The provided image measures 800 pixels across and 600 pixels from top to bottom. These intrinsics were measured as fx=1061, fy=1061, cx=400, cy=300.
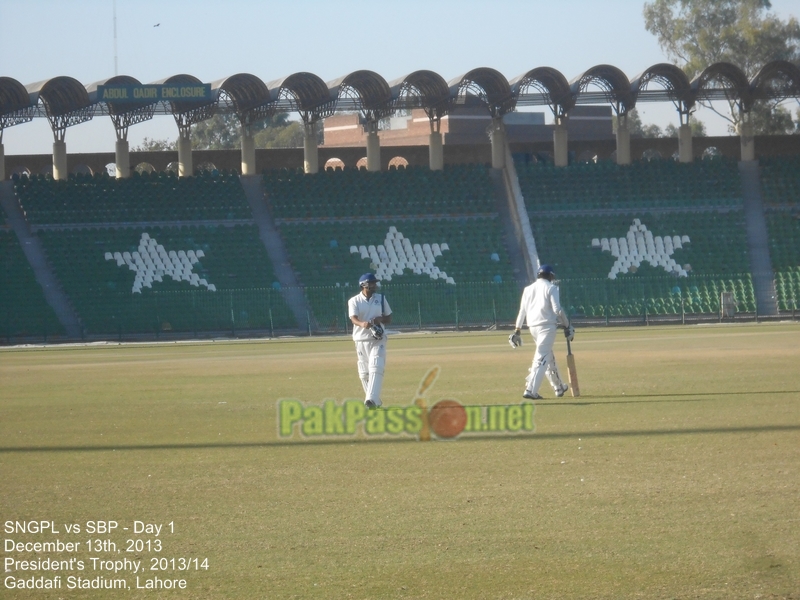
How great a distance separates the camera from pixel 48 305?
4012 centimetres

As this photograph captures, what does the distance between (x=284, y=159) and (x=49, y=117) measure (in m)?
11.5

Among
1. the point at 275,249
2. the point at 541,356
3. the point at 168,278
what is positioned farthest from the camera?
the point at 275,249

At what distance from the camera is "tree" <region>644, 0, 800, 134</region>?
74.6m

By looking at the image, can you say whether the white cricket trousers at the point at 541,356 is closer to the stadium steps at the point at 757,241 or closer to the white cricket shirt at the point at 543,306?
the white cricket shirt at the point at 543,306

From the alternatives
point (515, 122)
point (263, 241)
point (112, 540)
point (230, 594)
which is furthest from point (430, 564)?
point (515, 122)

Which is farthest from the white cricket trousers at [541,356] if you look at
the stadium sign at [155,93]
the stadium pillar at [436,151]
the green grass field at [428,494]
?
the stadium pillar at [436,151]

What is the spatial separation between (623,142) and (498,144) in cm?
628

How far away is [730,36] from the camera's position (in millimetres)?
74875

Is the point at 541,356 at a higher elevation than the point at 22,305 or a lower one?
lower

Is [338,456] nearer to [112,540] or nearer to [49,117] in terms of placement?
[112,540]

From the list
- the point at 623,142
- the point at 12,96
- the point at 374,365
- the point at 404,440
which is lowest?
the point at 404,440

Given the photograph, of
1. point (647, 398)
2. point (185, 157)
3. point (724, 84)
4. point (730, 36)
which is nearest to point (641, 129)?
point (730, 36)

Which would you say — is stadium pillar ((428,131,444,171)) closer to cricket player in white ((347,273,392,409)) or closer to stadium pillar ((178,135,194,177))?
stadium pillar ((178,135,194,177))

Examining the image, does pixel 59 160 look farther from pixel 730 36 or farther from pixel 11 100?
pixel 730 36
